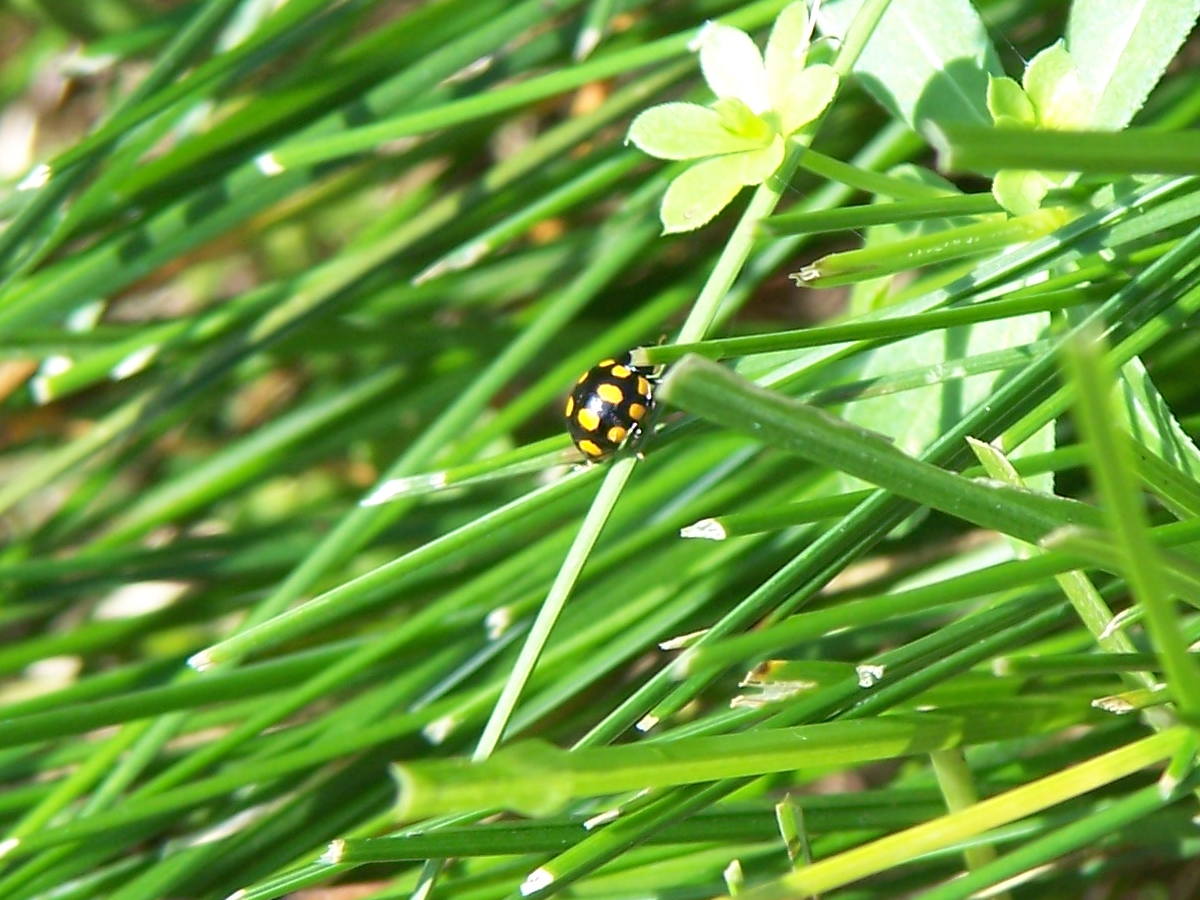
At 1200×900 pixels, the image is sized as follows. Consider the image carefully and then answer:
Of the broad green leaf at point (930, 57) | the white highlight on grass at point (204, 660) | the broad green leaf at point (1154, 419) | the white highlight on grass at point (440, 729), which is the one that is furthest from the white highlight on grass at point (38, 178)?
the broad green leaf at point (1154, 419)

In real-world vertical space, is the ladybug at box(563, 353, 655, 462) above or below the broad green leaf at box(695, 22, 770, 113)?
below

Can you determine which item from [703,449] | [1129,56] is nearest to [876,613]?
[1129,56]

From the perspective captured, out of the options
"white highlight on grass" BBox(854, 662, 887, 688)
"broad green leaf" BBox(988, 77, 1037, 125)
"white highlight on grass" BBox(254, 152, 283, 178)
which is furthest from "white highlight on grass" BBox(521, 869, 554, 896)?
"white highlight on grass" BBox(254, 152, 283, 178)

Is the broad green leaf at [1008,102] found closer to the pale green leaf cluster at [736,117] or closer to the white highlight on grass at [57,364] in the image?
the pale green leaf cluster at [736,117]

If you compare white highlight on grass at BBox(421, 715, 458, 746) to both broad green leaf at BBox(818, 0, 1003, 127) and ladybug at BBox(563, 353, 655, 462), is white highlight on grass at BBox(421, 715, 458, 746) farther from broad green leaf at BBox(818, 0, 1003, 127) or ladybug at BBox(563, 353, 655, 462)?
broad green leaf at BBox(818, 0, 1003, 127)

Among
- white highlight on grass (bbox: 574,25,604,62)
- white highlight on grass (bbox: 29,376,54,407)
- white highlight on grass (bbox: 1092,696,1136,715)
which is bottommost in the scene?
white highlight on grass (bbox: 1092,696,1136,715)

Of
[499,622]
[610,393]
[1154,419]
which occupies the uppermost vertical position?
[610,393]

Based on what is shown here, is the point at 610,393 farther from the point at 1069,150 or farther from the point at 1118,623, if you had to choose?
the point at 1069,150

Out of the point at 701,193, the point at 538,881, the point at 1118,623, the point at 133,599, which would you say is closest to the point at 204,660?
the point at 538,881
